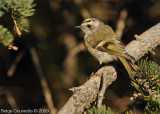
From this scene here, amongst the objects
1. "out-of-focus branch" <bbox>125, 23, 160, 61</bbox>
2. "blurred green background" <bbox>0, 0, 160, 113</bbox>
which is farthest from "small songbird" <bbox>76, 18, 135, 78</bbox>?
"blurred green background" <bbox>0, 0, 160, 113</bbox>

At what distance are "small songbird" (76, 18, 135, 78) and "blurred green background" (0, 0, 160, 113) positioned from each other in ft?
1.13

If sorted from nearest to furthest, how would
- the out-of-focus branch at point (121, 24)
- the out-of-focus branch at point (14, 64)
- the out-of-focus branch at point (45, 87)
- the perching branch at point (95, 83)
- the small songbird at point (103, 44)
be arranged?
the perching branch at point (95, 83) → the small songbird at point (103, 44) → the out-of-focus branch at point (45, 87) → the out-of-focus branch at point (121, 24) → the out-of-focus branch at point (14, 64)

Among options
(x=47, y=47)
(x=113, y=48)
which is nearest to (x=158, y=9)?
(x=113, y=48)

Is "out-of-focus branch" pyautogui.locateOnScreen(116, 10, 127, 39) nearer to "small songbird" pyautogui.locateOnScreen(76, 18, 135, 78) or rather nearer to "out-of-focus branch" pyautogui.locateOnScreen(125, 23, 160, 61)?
"small songbird" pyautogui.locateOnScreen(76, 18, 135, 78)

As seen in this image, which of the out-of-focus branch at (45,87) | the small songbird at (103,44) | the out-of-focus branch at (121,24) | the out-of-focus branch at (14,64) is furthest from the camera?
the out-of-focus branch at (14,64)

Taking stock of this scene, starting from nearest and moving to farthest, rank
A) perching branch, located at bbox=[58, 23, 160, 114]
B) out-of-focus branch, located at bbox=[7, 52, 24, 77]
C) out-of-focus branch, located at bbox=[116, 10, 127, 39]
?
perching branch, located at bbox=[58, 23, 160, 114] → out-of-focus branch, located at bbox=[116, 10, 127, 39] → out-of-focus branch, located at bbox=[7, 52, 24, 77]

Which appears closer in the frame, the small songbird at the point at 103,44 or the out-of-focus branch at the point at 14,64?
the small songbird at the point at 103,44

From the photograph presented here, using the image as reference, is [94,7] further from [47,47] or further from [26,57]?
[26,57]

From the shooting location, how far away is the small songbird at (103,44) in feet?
8.15

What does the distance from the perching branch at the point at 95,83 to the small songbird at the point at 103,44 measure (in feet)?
0.42

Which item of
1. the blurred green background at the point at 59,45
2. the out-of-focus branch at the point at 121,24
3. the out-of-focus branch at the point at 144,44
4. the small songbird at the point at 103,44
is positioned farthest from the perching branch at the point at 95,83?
the blurred green background at the point at 59,45

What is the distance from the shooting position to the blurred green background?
3439 mm

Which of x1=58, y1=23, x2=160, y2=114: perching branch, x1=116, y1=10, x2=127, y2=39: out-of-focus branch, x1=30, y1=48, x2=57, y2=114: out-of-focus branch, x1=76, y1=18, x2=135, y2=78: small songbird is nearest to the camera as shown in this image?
x1=58, y1=23, x2=160, y2=114: perching branch

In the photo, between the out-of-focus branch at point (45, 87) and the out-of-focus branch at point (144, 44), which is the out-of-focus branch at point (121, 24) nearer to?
the out-of-focus branch at point (144, 44)
